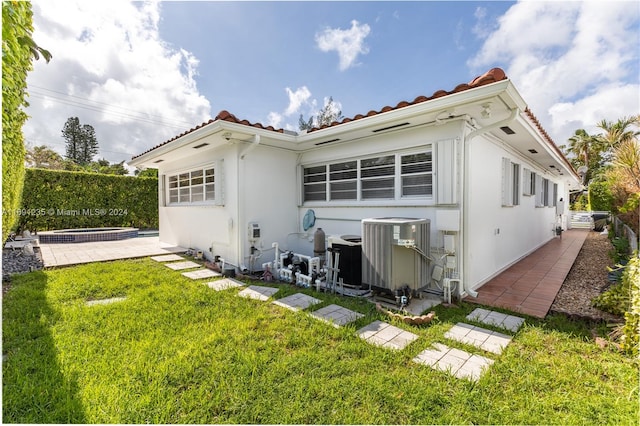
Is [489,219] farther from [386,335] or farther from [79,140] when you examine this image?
[79,140]

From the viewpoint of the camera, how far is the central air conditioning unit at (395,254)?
5.05 meters

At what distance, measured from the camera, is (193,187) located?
32.9 ft

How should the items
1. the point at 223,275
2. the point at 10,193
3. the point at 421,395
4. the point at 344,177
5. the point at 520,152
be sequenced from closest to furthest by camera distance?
the point at 421,395, the point at 10,193, the point at 223,275, the point at 344,177, the point at 520,152

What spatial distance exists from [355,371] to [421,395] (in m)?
0.70

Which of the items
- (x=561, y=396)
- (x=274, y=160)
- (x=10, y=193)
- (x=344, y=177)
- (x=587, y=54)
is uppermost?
(x=587, y=54)

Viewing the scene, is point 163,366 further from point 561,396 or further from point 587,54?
point 587,54

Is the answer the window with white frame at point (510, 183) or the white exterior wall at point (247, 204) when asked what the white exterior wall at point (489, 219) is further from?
the white exterior wall at point (247, 204)

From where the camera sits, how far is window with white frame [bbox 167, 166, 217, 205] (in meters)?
9.02

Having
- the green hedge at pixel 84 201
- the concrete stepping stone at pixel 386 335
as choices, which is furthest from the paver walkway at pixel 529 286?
the green hedge at pixel 84 201

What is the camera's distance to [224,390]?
111 inches

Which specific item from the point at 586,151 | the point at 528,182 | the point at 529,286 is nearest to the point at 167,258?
the point at 529,286

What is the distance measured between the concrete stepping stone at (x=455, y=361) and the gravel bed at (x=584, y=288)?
2417mm

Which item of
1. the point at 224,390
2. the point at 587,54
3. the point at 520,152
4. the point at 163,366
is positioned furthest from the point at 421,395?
the point at 520,152

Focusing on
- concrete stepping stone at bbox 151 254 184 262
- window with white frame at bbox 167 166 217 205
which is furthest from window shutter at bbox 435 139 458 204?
concrete stepping stone at bbox 151 254 184 262
